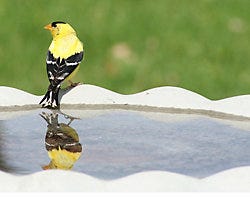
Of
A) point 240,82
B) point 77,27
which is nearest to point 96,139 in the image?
point 240,82

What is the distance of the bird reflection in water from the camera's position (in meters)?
3.88

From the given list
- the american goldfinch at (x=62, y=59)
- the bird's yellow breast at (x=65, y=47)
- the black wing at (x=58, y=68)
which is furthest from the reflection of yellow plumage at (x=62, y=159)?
the bird's yellow breast at (x=65, y=47)

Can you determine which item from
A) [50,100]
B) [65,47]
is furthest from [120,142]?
[65,47]

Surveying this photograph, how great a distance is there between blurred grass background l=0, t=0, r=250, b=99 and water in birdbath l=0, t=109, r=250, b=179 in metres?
2.14

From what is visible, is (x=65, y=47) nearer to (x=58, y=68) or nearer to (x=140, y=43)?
(x=58, y=68)

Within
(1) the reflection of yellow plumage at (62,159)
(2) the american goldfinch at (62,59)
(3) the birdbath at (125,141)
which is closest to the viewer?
(3) the birdbath at (125,141)

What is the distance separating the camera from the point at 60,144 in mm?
4270

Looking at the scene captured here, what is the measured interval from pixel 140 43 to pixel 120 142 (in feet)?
10.8

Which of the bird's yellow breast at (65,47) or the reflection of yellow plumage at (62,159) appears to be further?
the bird's yellow breast at (65,47)

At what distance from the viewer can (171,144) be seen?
425 cm

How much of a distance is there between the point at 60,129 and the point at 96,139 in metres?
0.30

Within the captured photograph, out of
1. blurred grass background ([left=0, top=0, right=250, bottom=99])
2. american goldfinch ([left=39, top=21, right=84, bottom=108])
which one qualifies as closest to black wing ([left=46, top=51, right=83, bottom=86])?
american goldfinch ([left=39, top=21, right=84, bottom=108])

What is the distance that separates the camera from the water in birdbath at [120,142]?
382cm

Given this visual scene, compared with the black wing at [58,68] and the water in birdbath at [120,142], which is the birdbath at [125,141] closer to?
the water in birdbath at [120,142]
